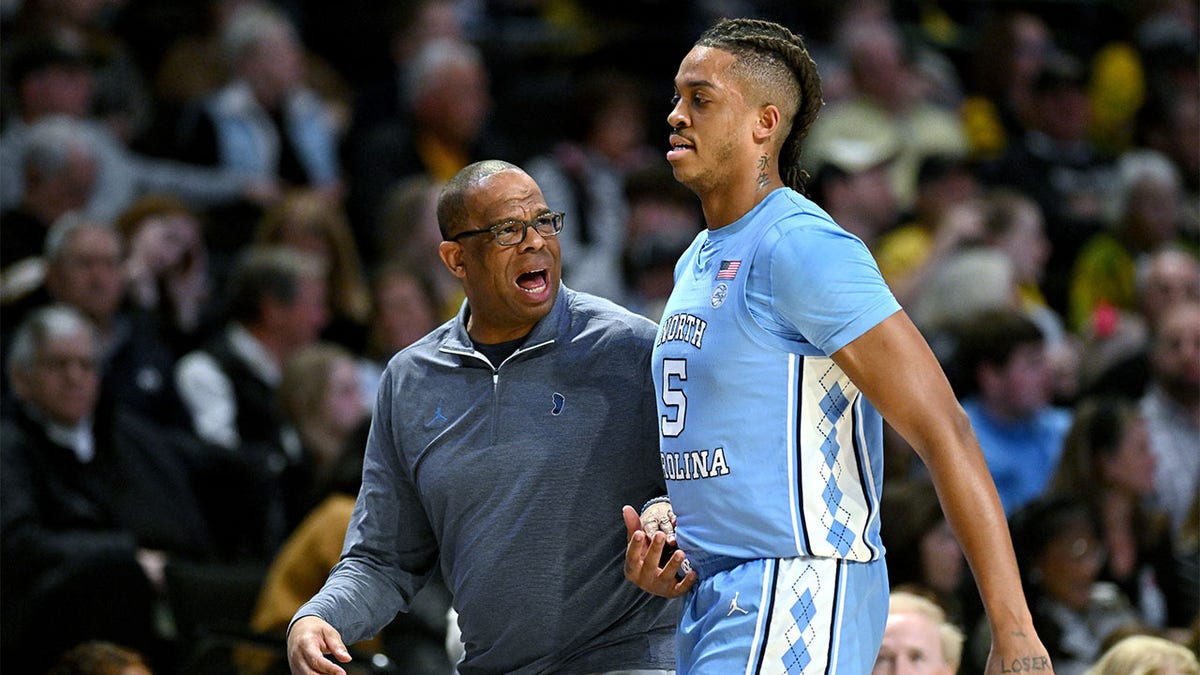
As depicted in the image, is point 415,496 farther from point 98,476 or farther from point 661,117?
point 661,117

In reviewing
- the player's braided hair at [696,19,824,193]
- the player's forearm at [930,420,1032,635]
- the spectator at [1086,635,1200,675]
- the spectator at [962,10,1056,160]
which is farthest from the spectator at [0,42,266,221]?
the player's forearm at [930,420,1032,635]

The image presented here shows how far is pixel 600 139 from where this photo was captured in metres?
10.1

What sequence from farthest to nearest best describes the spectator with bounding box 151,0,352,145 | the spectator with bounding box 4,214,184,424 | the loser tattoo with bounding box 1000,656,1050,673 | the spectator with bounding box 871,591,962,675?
the spectator with bounding box 151,0,352,145
the spectator with bounding box 4,214,184,424
the spectator with bounding box 871,591,962,675
the loser tattoo with bounding box 1000,656,1050,673

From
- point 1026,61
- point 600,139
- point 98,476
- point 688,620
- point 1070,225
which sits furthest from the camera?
point 1026,61

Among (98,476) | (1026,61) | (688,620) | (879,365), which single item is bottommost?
(98,476)

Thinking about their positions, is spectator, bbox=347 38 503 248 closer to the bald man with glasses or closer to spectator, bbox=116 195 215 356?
spectator, bbox=116 195 215 356

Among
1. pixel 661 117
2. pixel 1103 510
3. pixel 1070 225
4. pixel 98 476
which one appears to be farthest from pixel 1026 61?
pixel 98 476

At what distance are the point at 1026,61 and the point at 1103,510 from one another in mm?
5420

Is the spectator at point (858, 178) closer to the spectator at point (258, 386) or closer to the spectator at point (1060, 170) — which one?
the spectator at point (1060, 170)

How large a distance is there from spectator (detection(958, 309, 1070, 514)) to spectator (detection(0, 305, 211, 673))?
354 cm

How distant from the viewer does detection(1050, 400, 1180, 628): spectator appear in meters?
7.38

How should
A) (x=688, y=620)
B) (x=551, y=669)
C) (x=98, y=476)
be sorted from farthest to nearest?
(x=98, y=476) → (x=551, y=669) → (x=688, y=620)

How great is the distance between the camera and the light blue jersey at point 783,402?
3.23m

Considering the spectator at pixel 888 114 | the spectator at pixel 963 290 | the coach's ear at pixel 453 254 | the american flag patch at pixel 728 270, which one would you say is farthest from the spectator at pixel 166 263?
the american flag patch at pixel 728 270
